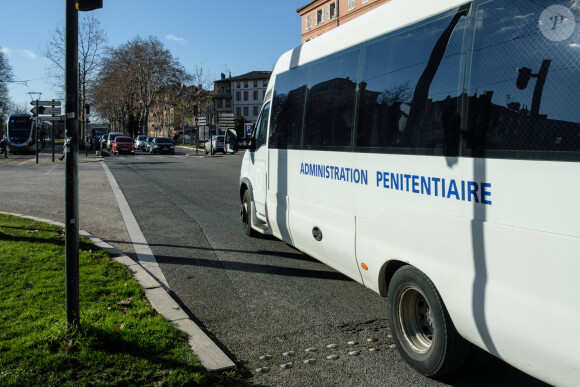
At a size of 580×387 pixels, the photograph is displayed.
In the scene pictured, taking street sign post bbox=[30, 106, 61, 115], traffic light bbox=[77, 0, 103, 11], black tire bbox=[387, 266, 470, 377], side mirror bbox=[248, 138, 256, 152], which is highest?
street sign post bbox=[30, 106, 61, 115]

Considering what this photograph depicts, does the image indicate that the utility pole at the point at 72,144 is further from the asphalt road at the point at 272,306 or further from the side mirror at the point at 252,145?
the side mirror at the point at 252,145

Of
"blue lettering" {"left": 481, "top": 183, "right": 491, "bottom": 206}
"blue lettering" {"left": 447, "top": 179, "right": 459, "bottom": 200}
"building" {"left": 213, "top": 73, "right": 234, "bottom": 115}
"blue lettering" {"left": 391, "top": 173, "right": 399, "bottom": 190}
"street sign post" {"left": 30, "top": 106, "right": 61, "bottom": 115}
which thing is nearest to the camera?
"blue lettering" {"left": 481, "top": 183, "right": 491, "bottom": 206}

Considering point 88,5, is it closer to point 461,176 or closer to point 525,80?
point 461,176

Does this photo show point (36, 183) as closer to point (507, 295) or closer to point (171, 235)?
point (171, 235)

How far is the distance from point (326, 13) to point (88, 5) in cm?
6318

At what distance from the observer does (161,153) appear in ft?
160

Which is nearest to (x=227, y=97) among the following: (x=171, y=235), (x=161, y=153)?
(x=161, y=153)

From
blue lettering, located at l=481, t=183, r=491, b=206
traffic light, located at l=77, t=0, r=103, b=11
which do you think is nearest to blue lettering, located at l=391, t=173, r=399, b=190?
blue lettering, located at l=481, t=183, r=491, b=206

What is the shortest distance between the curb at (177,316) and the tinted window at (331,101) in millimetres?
2095

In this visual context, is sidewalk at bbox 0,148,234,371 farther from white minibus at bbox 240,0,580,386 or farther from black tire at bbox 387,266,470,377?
white minibus at bbox 240,0,580,386

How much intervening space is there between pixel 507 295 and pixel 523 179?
627mm

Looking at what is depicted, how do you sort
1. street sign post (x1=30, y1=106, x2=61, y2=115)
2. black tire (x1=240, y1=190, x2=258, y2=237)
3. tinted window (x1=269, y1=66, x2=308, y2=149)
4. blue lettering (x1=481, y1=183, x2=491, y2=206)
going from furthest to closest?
street sign post (x1=30, y1=106, x2=61, y2=115)
black tire (x1=240, y1=190, x2=258, y2=237)
tinted window (x1=269, y1=66, x2=308, y2=149)
blue lettering (x1=481, y1=183, x2=491, y2=206)

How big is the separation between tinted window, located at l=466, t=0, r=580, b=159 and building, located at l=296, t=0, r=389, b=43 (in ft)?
170

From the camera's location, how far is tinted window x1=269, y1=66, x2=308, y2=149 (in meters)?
6.07
